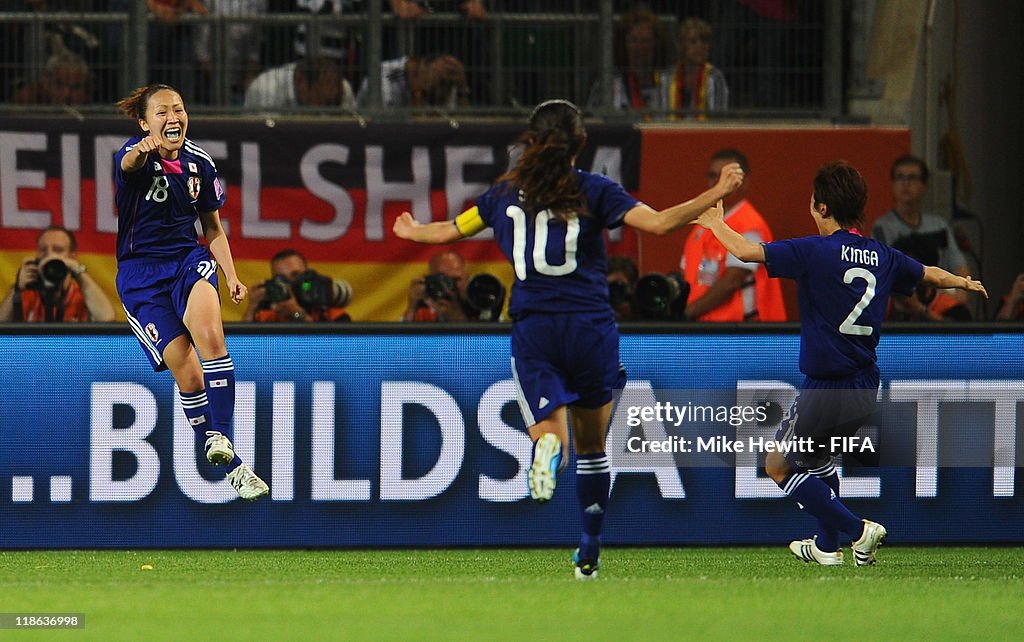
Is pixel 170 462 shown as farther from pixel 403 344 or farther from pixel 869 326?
pixel 869 326

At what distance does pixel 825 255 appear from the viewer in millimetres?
8391

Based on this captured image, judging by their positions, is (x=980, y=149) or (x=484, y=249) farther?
(x=980, y=149)

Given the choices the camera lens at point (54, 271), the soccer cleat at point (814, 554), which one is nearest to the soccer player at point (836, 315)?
the soccer cleat at point (814, 554)

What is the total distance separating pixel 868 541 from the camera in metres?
8.62

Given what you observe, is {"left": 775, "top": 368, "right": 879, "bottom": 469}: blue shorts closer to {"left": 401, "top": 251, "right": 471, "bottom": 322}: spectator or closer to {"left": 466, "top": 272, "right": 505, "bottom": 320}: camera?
{"left": 466, "top": 272, "right": 505, "bottom": 320}: camera

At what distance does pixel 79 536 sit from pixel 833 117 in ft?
23.9

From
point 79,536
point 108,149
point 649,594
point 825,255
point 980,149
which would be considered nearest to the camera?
point 649,594

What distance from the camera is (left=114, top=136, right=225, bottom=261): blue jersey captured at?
8.94 m

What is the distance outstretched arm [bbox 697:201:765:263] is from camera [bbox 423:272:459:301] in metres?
3.82

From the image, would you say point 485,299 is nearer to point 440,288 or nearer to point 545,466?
point 440,288

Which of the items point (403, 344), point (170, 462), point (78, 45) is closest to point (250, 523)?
point (170, 462)

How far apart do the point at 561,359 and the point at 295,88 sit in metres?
7.28

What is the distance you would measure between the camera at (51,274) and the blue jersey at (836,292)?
17.1ft

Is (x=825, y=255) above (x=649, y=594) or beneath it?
above
